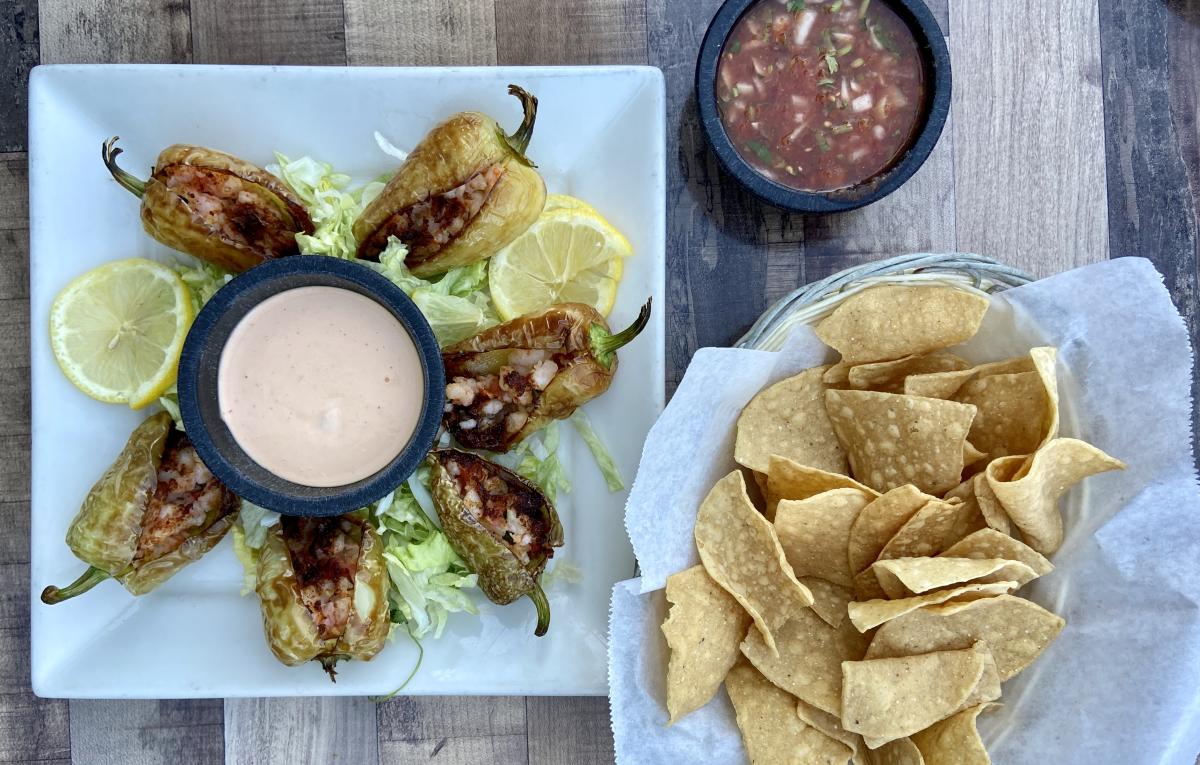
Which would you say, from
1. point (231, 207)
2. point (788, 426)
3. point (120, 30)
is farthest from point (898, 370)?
point (120, 30)

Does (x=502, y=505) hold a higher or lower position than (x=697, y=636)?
higher

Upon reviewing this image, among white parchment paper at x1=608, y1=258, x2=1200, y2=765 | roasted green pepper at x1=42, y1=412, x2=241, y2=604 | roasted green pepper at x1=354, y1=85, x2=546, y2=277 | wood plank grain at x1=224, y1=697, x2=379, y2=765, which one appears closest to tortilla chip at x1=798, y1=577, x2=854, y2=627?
white parchment paper at x1=608, y1=258, x2=1200, y2=765

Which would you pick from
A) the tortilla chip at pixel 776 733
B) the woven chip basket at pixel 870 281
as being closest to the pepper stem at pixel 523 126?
the woven chip basket at pixel 870 281

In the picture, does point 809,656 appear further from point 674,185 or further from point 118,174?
point 118,174

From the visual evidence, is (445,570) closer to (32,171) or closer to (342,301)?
(342,301)

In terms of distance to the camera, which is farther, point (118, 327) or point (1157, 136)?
point (1157, 136)

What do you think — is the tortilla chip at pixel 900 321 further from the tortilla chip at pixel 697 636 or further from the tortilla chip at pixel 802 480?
the tortilla chip at pixel 697 636

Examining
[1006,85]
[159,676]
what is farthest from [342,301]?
[1006,85]
